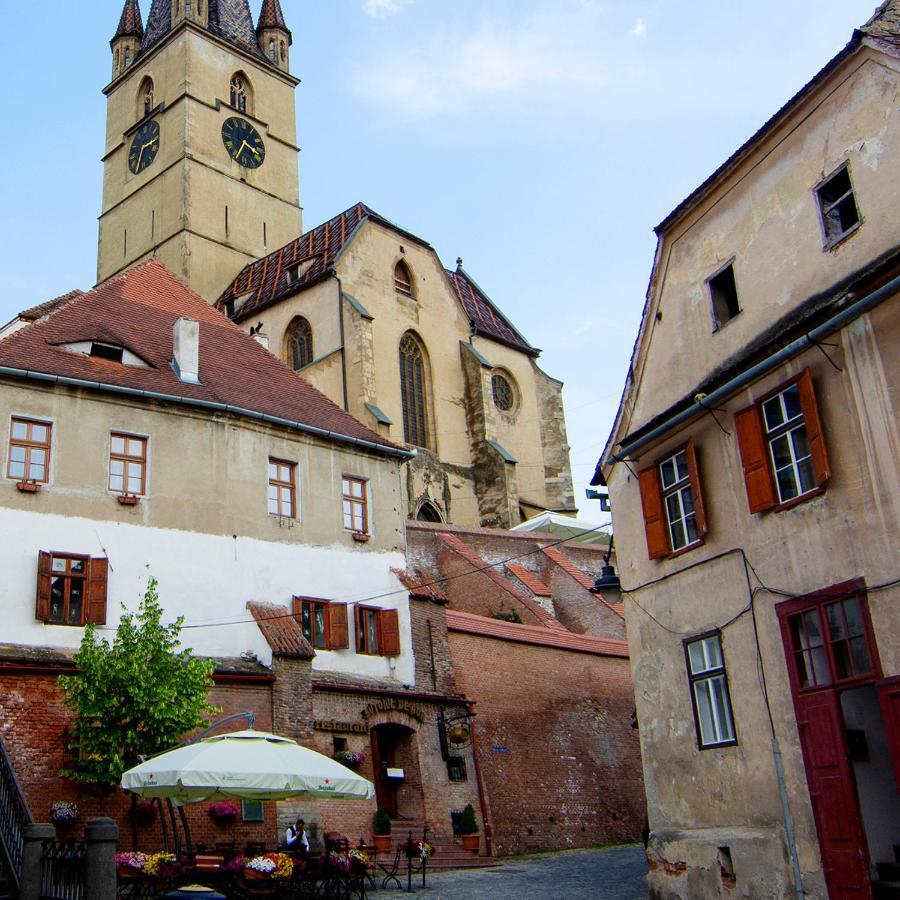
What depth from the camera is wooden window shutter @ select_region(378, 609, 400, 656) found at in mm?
23312

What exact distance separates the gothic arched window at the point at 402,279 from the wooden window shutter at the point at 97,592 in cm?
2549

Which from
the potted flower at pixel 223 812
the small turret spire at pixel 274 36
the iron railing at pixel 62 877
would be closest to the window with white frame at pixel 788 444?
the iron railing at pixel 62 877

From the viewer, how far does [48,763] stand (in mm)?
17750

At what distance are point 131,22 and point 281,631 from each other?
166ft

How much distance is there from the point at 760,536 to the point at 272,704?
10.0 meters

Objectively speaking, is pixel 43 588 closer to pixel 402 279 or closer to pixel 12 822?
pixel 12 822

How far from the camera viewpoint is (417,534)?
34.7 m

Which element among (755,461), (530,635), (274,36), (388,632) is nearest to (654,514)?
(755,461)

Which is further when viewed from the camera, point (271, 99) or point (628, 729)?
point (271, 99)

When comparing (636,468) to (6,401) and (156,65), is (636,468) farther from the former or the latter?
(156,65)

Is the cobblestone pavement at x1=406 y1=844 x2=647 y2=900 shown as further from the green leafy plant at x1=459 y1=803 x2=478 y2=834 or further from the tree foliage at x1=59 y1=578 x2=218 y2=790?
the tree foliage at x1=59 y1=578 x2=218 y2=790

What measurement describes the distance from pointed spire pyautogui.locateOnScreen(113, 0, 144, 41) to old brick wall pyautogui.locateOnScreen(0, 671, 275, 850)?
51.2 meters

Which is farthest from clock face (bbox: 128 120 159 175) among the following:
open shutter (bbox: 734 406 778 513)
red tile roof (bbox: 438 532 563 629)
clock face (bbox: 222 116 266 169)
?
open shutter (bbox: 734 406 778 513)

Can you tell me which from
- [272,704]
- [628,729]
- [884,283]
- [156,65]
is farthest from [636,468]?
[156,65]
